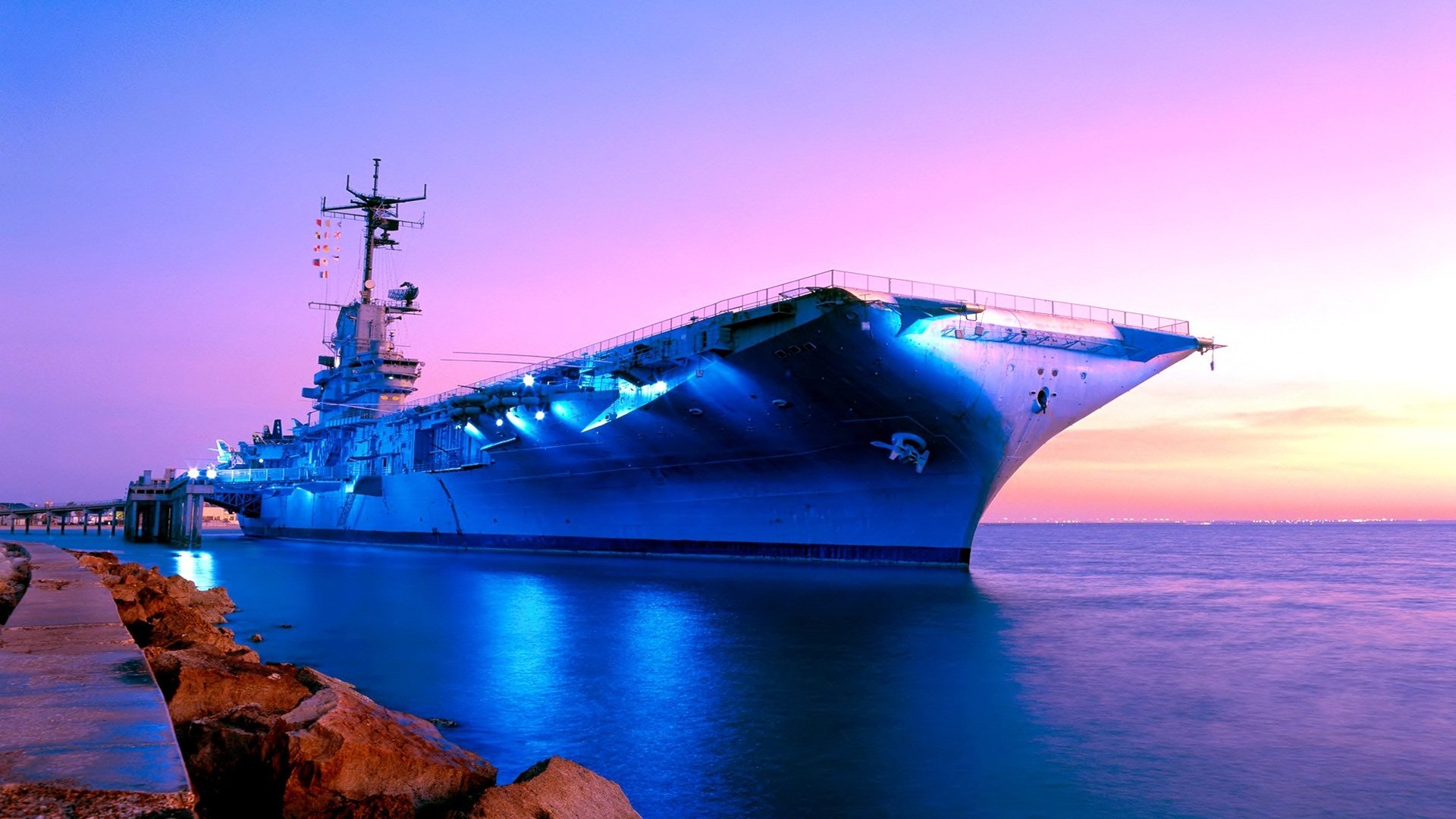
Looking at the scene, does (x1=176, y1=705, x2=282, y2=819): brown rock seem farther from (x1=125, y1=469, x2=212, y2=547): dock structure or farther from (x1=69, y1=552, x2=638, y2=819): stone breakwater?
(x1=125, y1=469, x2=212, y2=547): dock structure

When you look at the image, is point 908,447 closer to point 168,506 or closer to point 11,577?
point 11,577

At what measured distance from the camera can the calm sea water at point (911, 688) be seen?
6496 mm

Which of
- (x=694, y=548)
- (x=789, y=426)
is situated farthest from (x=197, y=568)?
(x=789, y=426)

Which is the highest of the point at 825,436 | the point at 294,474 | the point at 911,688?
the point at 825,436

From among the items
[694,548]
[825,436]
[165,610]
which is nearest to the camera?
[165,610]

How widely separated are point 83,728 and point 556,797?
1.92 m

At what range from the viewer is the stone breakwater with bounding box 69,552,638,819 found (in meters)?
4.12

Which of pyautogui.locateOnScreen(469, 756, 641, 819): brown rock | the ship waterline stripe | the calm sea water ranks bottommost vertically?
the calm sea water

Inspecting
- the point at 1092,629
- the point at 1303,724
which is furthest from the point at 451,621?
the point at 1303,724

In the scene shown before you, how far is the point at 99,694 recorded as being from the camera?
4156 millimetres

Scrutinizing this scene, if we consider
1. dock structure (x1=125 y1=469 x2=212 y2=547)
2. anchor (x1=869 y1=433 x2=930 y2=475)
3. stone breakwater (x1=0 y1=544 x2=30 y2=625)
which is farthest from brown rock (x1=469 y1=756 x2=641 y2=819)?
dock structure (x1=125 y1=469 x2=212 y2=547)

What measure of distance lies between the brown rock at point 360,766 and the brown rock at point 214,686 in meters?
0.87

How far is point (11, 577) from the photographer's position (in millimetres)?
10742

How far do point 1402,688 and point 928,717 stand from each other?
21.6 feet
